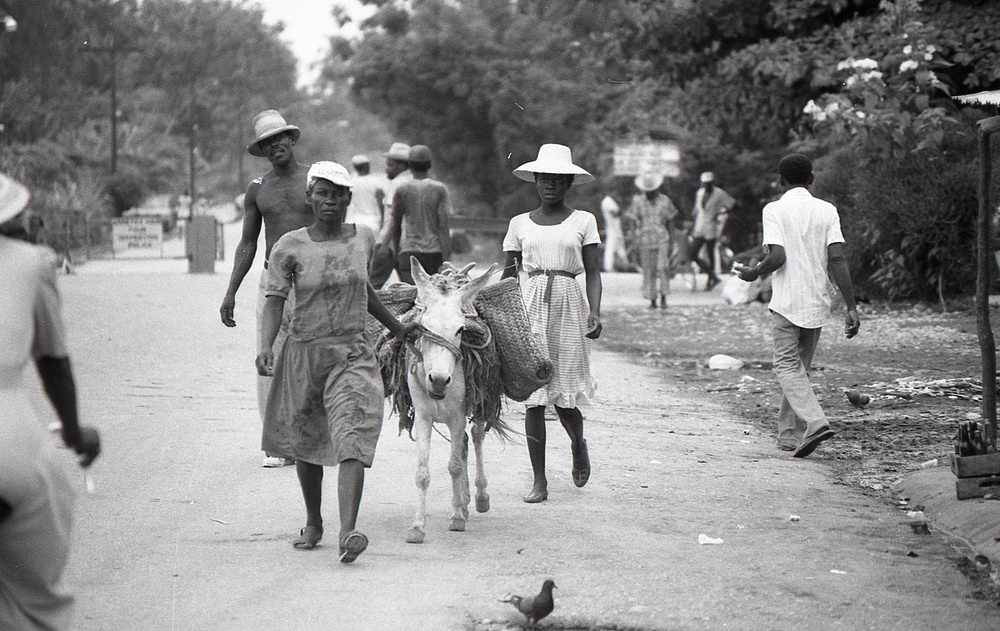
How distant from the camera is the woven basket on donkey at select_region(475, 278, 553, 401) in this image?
7.27m

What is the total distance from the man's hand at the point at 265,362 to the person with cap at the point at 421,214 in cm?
633

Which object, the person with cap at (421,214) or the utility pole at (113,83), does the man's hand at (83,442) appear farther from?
the utility pole at (113,83)

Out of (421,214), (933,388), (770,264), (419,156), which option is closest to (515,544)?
(770,264)

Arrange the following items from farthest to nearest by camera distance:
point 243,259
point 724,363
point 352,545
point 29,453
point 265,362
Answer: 1. point 724,363
2. point 243,259
3. point 265,362
4. point 352,545
5. point 29,453

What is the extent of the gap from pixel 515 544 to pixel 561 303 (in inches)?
65.8

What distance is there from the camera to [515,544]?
6.70m

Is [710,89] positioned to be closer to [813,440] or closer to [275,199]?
[813,440]

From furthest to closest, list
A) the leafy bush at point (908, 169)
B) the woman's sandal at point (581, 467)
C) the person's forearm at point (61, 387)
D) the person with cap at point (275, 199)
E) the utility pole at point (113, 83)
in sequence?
1. the utility pole at point (113, 83)
2. the leafy bush at point (908, 169)
3. the person with cap at point (275, 199)
4. the woman's sandal at point (581, 467)
5. the person's forearm at point (61, 387)

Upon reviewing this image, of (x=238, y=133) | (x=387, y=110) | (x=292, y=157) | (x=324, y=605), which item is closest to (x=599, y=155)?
(x=387, y=110)

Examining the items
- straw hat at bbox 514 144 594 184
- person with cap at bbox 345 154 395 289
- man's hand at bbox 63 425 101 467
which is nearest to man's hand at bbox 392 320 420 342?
straw hat at bbox 514 144 594 184

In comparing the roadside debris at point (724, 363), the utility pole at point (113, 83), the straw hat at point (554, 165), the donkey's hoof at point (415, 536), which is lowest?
the roadside debris at point (724, 363)

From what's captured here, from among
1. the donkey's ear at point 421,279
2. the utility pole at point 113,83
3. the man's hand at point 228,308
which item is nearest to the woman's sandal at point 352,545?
the donkey's ear at point 421,279

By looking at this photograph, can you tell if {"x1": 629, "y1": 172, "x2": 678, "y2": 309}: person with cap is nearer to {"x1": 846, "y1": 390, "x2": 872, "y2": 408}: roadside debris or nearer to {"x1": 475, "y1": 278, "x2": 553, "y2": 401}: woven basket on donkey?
{"x1": 846, "y1": 390, "x2": 872, "y2": 408}: roadside debris

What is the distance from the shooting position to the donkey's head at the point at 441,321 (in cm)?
667
